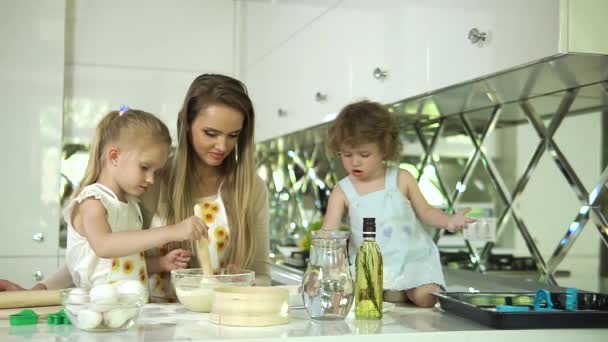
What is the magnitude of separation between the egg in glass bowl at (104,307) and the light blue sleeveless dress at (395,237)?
0.69m

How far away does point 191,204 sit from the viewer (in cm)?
174

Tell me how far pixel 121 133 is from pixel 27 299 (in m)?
0.46

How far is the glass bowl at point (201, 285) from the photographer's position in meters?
1.29

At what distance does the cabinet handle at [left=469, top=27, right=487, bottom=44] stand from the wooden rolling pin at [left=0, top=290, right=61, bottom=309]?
1027 mm

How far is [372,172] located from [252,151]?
0.31 m

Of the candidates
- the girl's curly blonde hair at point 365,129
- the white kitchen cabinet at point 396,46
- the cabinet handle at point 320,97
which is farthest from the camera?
the cabinet handle at point 320,97

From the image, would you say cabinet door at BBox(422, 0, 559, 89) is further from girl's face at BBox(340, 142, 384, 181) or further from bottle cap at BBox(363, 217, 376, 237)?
bottle cap at BBox(363, 217, 376, 237)

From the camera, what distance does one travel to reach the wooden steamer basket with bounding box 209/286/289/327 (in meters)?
1.14

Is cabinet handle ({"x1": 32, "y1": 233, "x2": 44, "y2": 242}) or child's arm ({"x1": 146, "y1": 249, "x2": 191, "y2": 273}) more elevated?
child's arm ({"x1": 146, "y1": 249, "x2": 191, "y2": 273})

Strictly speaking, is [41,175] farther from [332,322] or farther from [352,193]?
[332,322]

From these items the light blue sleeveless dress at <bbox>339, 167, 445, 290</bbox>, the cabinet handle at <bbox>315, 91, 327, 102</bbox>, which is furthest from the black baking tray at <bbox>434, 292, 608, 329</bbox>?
the cabinet handle at <bbox>315, 91, 327, 102</bbox>

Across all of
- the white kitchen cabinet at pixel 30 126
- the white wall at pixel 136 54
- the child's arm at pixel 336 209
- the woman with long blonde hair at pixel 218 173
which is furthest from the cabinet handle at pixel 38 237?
the child's arm at pixel 336 209

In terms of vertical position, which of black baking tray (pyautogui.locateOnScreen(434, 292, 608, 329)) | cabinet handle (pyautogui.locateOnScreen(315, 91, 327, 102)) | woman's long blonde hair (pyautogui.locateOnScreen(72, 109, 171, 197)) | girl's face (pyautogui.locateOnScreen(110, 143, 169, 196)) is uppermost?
cabinet handle (pyautogui.locateOnScreen(315, 91, 327, 102))

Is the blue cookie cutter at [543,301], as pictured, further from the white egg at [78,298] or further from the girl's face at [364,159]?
the white egg at [78,298]
